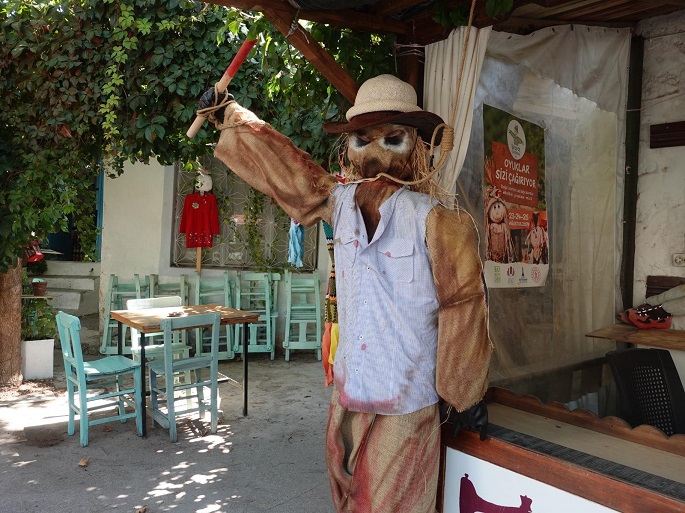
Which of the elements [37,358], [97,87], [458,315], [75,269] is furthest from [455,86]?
[75,269]

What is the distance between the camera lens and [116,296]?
26.1 feet

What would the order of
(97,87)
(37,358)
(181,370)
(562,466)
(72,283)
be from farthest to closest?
(72,283)
(37,358)
(97,87)
(181,370)
(562,466)

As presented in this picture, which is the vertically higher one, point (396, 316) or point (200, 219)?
point (200, 219)

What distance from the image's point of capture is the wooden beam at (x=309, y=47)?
2.64m

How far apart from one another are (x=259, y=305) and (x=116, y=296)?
1.85 metres

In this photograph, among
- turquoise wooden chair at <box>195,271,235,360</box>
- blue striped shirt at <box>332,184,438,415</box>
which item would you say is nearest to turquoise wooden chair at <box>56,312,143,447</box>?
turquoise wooden chair at <box>195,271,235,360</box>

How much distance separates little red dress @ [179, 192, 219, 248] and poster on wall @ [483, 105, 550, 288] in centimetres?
527

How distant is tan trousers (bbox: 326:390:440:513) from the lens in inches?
85.0

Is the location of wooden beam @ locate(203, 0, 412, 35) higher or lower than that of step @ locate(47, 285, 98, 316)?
higher

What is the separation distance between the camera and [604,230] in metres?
4.29

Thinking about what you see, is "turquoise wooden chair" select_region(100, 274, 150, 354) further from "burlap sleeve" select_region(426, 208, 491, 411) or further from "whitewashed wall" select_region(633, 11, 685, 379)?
"burlap sleeve" select_region(426, 208, 491, 411)

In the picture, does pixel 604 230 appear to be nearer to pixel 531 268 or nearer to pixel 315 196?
pixel 531 268

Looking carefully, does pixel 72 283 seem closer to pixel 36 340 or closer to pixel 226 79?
pixel 36 340

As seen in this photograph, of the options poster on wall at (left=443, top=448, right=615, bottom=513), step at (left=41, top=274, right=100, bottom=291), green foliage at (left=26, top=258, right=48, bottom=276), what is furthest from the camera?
step at (left=41, top=274, right=100, bottom=291)
